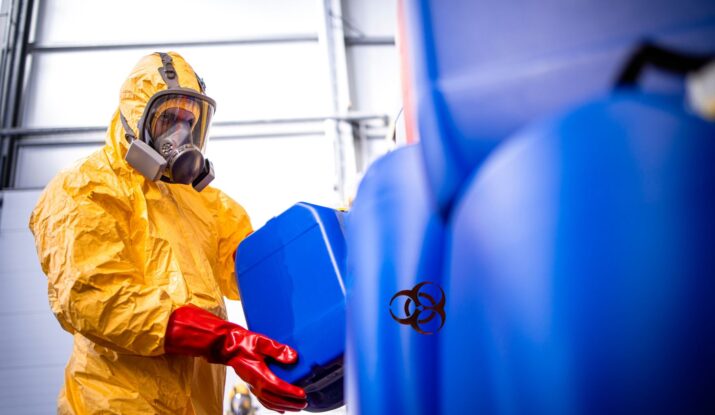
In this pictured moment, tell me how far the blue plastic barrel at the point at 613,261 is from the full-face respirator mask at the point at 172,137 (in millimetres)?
1154

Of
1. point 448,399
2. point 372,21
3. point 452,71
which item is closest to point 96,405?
point 448,399

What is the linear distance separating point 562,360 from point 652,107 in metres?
0.19

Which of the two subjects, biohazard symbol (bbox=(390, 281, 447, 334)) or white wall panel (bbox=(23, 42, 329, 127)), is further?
white wall panel (bbox=(23, 42, 329, 127))

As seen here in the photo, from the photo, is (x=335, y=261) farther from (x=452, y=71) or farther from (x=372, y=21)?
(x=372, y=21)

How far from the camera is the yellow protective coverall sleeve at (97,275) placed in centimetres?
128

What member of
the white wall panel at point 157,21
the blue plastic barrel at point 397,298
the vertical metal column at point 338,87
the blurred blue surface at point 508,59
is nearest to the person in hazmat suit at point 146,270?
the blue plastic barrel at point 397,298

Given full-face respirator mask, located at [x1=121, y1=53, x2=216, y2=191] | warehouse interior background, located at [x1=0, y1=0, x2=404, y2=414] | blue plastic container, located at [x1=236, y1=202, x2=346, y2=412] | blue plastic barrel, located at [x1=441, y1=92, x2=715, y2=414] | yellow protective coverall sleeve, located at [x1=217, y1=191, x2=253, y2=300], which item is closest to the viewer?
blue plastic barrel, located at [x1=441, y1=92, x2=715, y2=414]

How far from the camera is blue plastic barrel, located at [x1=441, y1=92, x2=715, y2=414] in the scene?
41cm

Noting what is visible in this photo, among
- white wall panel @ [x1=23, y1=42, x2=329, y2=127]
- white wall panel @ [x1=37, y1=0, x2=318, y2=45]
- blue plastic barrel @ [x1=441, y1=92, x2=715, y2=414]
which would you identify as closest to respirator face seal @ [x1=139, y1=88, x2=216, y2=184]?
blue plastic barrel @ [x1=441, y1=92, x2=715, y2=414]

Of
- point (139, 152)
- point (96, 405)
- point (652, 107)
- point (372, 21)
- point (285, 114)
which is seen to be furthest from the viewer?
point (372, 21)

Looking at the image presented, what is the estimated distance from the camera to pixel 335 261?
115cm

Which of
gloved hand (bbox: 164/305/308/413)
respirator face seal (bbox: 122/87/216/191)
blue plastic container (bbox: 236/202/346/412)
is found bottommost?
gloved hand (bbox: 164/305/308/413)

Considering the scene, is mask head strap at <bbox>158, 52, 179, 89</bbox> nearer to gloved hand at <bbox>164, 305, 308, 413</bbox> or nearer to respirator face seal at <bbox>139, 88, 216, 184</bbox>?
respirator face seal at <bbox>139, 88, 216, 184</bbox>

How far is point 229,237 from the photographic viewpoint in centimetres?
174
